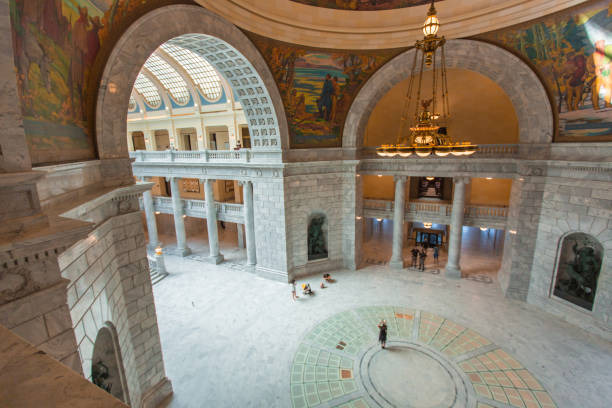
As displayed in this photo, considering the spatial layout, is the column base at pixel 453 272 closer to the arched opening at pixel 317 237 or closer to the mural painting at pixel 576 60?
the arched opening at pixel 317 237

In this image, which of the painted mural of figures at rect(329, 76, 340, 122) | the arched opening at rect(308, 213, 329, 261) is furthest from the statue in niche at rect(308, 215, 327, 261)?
the painted mural of figures at rect(329, 76, 340, 122)

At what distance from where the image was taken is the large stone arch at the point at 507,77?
11.9 meters

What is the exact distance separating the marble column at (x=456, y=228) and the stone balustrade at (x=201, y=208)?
1222 centimetres

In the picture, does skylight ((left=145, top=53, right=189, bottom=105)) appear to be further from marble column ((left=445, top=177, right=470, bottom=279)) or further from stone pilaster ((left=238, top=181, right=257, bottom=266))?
marble column ((left=445, top=177, right=470, bottom=279))

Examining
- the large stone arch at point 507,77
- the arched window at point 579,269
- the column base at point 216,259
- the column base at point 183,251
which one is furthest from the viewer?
the column base at point 183,251

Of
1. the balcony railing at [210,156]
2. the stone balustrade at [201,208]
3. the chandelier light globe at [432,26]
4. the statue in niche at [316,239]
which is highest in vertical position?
the chandelier light globe at [432,26]

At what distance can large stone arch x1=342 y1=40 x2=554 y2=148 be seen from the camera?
11867 mm

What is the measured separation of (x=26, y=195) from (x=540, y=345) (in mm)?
14658

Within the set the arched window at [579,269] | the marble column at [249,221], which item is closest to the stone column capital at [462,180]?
the arched window at [579,269]

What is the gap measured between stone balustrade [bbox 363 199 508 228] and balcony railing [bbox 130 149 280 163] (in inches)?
287

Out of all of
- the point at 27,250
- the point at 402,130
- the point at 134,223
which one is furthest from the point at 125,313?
the point at 402,130

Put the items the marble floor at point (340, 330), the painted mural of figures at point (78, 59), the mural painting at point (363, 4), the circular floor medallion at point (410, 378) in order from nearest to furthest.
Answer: the painted mural of figures at point (78, 59) < the circular floor medallion at point (410, 378) < the marble floor at point (340, 330) < the mural painting at point (363, 4)

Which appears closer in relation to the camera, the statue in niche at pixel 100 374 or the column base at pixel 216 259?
the statue in niche at pixel 100 374

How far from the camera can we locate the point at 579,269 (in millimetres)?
11531
